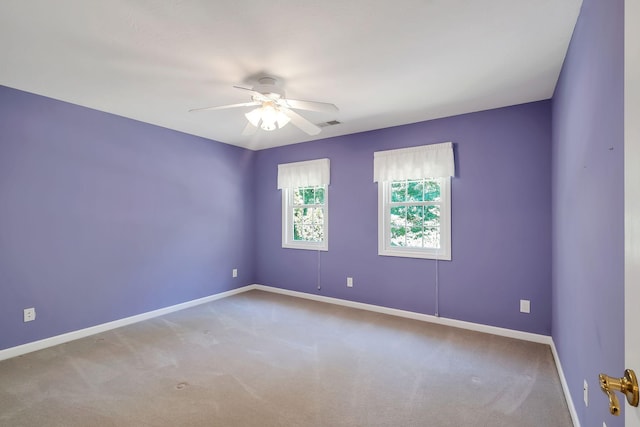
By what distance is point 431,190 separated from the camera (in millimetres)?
3822

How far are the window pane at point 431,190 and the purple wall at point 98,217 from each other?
9.89 feet

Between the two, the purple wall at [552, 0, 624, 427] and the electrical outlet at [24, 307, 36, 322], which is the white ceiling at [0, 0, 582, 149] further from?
the electrical outlet at [24, 307, 36, 322]

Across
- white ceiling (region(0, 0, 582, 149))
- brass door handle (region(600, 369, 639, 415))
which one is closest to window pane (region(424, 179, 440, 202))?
white ceiling (region(0, 0, 582, 149))

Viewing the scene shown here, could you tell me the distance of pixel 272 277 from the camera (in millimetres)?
5184

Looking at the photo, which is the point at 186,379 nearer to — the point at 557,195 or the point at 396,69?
the point at 396,69

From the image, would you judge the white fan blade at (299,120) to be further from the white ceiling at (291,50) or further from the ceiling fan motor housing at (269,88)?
the white ceiling at (291,50)

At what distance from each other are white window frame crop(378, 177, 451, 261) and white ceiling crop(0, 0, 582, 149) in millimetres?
1059

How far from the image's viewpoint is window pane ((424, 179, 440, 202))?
378cm

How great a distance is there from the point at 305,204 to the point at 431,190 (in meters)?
1.98

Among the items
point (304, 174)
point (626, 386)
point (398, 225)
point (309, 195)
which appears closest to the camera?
point (626, 386)

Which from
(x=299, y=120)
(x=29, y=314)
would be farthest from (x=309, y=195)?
(x=29, y=314)

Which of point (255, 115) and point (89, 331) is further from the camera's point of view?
point (89, 331)

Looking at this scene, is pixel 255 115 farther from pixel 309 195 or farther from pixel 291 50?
pixel 309 195

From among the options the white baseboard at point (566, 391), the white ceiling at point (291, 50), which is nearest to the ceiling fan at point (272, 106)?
the white ceiling at point (291, 50)
